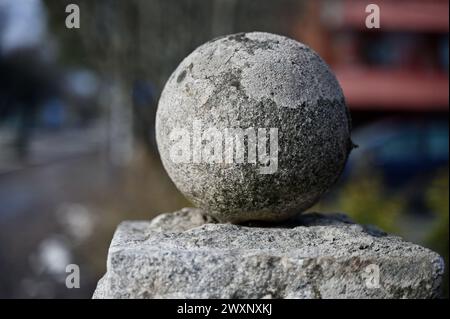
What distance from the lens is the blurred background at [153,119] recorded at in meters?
9.59

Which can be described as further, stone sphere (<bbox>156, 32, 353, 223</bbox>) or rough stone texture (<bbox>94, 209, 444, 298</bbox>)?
stone sphere (<bbox>156, 32, 353, 223</bbox>)

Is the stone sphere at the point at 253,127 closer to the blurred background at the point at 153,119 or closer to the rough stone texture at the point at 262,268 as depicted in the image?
the rough stone texture at the point at 262,268

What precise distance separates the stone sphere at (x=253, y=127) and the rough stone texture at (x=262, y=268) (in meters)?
0.38

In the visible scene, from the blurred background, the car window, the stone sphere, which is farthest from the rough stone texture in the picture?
the car window

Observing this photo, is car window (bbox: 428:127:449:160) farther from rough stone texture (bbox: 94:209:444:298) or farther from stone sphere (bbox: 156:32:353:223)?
rough stone texture (bbox: 94:209:444:298)

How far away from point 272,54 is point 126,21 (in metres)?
13.2

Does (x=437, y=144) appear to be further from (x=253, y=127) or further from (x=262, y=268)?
(x=262, y=268)

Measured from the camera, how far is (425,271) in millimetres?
3789

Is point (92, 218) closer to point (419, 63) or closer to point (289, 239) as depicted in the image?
point (289, 239)

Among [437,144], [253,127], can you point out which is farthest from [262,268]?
[437,144]

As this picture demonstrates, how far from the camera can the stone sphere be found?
405 cm

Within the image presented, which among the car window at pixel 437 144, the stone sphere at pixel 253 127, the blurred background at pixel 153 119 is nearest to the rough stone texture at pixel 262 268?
the stone sphere at pixel 253 127

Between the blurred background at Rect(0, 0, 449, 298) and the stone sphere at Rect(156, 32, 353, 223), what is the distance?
3074 millimetres

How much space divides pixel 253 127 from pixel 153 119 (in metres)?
11.7
